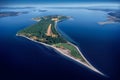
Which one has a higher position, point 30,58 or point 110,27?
point 110,27

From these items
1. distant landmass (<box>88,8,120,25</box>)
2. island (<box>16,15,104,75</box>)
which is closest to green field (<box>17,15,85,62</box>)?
island (<box>16,15,104,75</box>)

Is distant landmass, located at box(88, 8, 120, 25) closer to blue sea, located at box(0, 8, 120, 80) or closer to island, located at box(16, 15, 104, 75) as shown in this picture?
blue sea, located at box(0, 8, 120, 80)

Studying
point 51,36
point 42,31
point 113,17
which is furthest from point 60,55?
point 113,17

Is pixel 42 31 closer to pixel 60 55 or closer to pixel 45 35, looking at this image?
pixel 45 35

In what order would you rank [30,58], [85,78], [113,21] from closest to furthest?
1. [85,78]
2. [30,58]
3. [113,21]

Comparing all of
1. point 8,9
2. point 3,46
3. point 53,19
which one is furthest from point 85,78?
point 8,9

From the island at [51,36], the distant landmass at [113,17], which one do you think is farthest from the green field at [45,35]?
the distant landmass at [113,17]

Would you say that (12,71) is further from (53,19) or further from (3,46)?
(53,19)

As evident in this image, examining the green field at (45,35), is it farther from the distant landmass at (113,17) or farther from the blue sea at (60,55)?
the distant landmass at (113,17)
